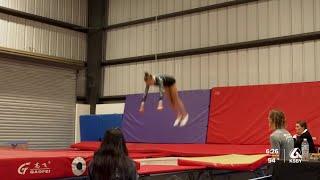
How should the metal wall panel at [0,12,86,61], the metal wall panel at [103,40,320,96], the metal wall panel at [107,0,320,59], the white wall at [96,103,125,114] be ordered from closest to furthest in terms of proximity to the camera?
the metal wall panel at [103,40,320,96], the metal wall panel at [107,0,320,59], the metal wall panel at [0,12,86,61], the white wall at [96,103,125,114]

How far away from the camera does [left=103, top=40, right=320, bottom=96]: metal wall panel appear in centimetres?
1045

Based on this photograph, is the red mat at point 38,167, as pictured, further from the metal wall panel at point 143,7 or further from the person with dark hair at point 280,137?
the metal wall panel at point 143,7

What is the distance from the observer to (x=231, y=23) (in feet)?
38.8

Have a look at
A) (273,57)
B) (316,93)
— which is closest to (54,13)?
(273,57)

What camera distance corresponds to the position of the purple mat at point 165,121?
11.5 m

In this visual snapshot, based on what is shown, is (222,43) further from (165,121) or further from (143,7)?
(143,7)

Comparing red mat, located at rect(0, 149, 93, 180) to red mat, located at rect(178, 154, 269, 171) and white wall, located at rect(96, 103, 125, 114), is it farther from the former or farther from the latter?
white wall, located at rect(96, 103, 125, 114)

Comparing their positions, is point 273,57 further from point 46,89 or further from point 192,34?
point 46,89

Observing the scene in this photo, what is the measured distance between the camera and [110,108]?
45.5ft

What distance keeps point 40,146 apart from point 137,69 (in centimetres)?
365

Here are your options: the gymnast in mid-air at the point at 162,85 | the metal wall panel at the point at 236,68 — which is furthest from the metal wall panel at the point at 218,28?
the gymnast in mid-air at the point at 162,85

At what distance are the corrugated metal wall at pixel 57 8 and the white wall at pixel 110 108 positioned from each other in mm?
2892

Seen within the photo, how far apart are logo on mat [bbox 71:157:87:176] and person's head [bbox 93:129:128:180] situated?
5.30 ft

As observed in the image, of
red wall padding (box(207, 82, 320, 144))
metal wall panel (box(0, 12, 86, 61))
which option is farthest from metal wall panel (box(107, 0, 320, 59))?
red wall padding (box(207, 82, 320, 144))
